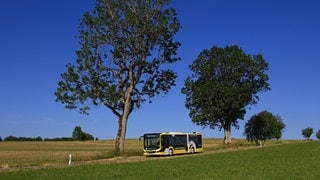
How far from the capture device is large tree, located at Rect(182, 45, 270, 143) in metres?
79.9

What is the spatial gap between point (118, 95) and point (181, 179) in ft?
105

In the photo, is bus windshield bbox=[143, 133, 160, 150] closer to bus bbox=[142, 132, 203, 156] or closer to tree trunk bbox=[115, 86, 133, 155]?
bus bbox=[142, 132, 203, 156]

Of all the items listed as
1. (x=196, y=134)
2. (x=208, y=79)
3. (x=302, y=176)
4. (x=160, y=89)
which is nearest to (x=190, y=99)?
(x=208, y=79)

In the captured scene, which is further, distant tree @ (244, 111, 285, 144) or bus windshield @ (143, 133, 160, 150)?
distant tree @ (244, 111, 285, 144)

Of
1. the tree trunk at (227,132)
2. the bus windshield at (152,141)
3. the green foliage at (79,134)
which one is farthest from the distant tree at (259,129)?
the green foliage at (79,134)

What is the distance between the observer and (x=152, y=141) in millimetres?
54594

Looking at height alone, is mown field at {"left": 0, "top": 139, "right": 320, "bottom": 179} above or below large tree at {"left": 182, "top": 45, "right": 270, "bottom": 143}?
below

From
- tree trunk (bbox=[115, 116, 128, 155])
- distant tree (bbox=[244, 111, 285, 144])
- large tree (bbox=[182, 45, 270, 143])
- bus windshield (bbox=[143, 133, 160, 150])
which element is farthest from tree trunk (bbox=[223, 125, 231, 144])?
tree trunk (bbox=[115, 116, 128, 155])

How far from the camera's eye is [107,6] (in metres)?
53.8

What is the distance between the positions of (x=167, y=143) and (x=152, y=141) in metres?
1.88

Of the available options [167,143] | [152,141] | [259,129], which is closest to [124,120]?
[152,141]

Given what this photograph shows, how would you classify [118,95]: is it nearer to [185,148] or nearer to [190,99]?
[185,148]

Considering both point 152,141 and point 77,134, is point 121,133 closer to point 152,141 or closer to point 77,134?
point 152,141

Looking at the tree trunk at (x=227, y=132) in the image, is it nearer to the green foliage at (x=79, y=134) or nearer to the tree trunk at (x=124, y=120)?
the tree trunk at (x=124, y=120)
